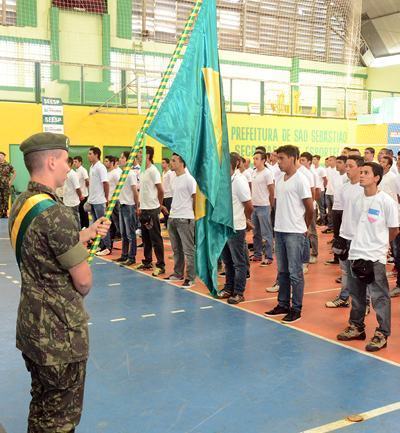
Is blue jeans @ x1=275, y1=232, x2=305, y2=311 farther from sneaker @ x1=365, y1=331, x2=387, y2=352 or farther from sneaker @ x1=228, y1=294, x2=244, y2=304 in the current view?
sneaker @ x1=365, y1=331, x2=387, y2=352

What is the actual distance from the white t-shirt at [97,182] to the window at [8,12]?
37.2ft

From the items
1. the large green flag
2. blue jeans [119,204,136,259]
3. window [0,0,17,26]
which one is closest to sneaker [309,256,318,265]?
blue jeans [119,204,136,259]

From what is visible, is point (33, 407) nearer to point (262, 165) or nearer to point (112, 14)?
point (262, 165)

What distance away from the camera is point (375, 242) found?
499 cm

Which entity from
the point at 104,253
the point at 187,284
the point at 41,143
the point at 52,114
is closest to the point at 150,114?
the point at 41,143

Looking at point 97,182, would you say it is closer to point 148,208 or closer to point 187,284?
point 148,208

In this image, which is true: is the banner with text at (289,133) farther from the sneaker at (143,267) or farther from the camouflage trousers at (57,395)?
the camouflage trousers at (57,395)

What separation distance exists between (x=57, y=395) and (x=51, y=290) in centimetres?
52

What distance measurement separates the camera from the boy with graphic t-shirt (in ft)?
16.3

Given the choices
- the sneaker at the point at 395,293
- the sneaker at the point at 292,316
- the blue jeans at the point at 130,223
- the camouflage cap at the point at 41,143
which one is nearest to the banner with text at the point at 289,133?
the blue jeans at the point at 130,223

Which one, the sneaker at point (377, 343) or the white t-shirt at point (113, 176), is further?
the white t-shirt at point (113, 176)

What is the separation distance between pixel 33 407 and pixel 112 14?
19.9 m

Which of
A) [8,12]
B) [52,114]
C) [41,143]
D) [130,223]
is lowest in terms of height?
[130,223]

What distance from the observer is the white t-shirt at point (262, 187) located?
9.44 m
